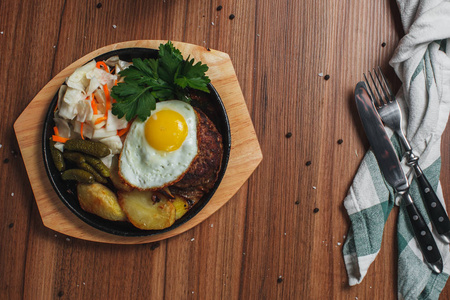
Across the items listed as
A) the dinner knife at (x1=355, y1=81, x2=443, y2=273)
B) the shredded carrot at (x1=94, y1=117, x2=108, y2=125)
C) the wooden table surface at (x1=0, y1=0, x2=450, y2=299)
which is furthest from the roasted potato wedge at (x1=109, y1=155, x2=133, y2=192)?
the dinner knife at (x1=355, y1=81, x2=443, y2=273)

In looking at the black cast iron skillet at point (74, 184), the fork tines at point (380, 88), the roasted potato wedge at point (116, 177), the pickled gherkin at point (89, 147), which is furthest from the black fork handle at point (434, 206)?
the pickled gherkin at point (89, 147)

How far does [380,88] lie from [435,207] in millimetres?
779

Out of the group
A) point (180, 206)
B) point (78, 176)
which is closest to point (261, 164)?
point (180, 206)

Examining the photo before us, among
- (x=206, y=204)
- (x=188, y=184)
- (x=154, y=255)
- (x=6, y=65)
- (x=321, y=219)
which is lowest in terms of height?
(x=154, y=255)

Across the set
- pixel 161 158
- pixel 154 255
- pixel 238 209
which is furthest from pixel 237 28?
pixel 154 255

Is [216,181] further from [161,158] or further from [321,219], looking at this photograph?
[321,219]

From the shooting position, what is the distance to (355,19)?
2.18m

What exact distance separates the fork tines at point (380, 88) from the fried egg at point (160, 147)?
1.12m

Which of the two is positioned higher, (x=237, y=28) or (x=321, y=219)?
(x=237, y=28)

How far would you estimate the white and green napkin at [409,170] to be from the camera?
2.05 metres

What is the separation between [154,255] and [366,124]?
1495 millimetres

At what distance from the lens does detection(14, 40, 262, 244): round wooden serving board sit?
6.56ft

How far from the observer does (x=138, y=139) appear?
1.77m

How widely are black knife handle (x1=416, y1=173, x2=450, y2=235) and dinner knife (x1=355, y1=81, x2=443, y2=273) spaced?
0.07 m
